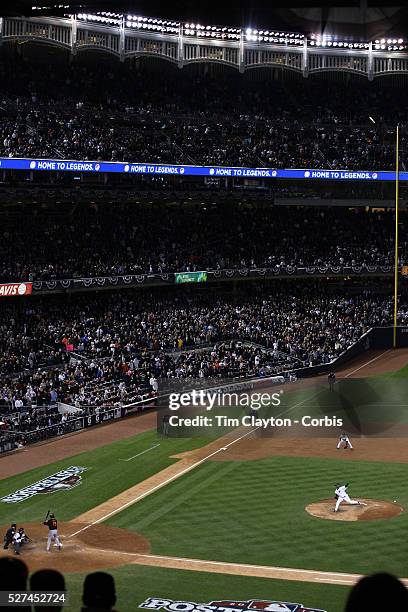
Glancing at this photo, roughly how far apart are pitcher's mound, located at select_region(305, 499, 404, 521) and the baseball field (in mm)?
65

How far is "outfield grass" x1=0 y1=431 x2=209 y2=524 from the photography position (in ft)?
89.5

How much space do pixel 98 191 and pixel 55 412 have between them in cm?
1828

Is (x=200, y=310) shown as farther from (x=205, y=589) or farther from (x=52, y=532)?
(x=205, y=589)

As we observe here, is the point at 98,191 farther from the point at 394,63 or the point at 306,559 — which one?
the point at 306,559

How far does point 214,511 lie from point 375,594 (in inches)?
930

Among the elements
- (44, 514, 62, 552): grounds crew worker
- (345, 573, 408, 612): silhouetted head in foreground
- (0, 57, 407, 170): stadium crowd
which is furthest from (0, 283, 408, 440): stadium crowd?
(345, 573, 408, 612): silhouetted head in foreground

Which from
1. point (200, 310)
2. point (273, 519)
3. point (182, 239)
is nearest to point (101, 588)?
point (273, 519)

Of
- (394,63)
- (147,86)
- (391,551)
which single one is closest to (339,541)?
(391,551)

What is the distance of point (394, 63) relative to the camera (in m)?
66.6

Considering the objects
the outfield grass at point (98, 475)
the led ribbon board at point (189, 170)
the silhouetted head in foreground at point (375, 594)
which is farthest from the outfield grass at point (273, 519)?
the led ribbon board at point (189, 170)

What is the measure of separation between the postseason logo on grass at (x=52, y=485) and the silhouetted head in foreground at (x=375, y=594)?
2539 cm

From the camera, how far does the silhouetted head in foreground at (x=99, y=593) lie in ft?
15.3

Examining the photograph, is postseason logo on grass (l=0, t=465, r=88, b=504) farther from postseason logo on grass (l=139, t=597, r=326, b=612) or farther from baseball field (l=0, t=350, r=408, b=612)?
postseason logo on grass (l=139, t=597, r=326, b=612)

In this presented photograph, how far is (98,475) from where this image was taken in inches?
1232
